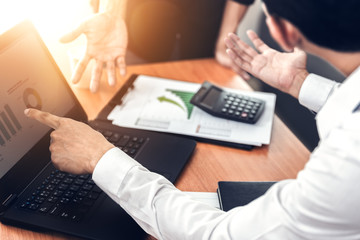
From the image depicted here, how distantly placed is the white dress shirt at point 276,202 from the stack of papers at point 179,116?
11.2 inches

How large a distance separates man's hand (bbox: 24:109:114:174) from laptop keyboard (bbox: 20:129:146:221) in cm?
5

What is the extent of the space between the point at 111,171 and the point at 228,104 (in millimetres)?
441

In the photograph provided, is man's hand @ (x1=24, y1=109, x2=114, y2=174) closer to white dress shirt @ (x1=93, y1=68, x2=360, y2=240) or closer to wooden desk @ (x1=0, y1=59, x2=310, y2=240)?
white dress shirt @ (x1=93, y1=68, x2=360, y2=240)

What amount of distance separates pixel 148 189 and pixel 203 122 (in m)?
0.36

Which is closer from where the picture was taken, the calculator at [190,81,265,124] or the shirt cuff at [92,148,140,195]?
the shirt cuff at [92,148,140,195]

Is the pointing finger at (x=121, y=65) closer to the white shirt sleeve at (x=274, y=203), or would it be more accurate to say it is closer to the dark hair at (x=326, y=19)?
the white shirt sleeve at (x=274, y=203)

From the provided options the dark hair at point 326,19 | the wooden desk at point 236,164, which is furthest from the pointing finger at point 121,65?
the dark hair at point 326,19

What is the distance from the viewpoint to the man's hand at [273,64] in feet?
3.22

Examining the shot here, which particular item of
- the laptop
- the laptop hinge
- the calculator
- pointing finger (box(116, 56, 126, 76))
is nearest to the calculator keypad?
the calculator

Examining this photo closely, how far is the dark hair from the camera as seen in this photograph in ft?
1.40

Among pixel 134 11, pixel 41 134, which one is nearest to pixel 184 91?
pixel 41 134

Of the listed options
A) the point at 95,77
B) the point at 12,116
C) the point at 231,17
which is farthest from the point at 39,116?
the point at 231,17

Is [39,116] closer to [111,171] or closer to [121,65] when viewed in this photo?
[111,171]

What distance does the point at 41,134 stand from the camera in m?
0.78
